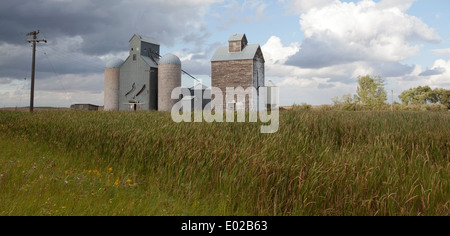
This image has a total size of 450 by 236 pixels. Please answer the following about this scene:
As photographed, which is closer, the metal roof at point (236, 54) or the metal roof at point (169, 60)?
the metal roof at point (236, 54)

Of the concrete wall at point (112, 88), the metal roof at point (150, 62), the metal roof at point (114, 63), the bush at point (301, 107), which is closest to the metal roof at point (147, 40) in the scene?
the metal roof at point (150, 62)

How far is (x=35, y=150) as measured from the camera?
9.97m

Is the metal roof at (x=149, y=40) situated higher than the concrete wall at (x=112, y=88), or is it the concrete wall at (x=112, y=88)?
the metal roof at (x=149, y=40)

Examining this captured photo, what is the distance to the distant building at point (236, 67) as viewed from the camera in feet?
109

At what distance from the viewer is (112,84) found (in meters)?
38.5

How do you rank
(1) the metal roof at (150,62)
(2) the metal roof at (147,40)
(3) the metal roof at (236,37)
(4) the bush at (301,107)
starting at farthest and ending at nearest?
(2) the metal roof at (147,40) < (1) the metal roof at (150,62) < (3) the metal roof at (236,37) < (4) the bush at (301,107)

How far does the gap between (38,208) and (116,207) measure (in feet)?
4.20

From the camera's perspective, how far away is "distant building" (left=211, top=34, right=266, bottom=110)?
3319 centimetres

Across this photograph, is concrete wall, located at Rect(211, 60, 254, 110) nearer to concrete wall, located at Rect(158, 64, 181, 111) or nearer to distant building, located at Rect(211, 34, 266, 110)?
distant building, located at Rect(211, 34, 266, 110)

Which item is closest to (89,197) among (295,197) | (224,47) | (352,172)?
(295,197)

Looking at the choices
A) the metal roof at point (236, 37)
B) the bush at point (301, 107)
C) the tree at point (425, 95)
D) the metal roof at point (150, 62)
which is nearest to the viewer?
the bush at point (301, 107)

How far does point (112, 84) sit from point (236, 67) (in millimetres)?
17045

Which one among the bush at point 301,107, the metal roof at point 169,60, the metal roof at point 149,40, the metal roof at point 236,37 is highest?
the metal roof at point 149,40

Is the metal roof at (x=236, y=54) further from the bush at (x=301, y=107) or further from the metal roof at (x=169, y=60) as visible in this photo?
the bush at (x=301, y=107)
